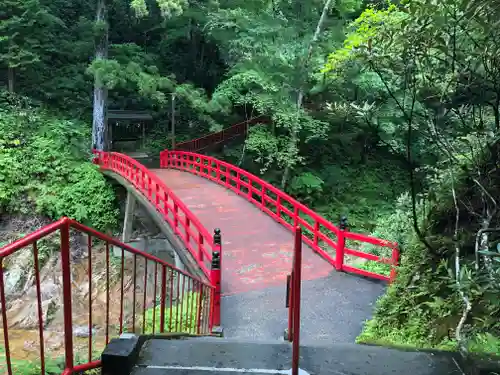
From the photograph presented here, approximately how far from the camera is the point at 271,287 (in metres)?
6.99

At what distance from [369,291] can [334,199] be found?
1041 cm

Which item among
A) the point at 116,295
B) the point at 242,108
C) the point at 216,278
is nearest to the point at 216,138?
the point at 242,108

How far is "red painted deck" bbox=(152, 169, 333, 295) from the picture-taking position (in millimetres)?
7293

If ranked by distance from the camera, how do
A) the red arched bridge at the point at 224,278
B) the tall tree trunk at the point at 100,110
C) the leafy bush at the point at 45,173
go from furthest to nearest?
the tall tree trunk at the point at 100,110
the leafy bush at the point at 45,173
the red arched bridge at the point at 224,278

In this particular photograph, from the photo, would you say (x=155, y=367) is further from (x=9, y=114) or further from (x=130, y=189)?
(x=9, y=114)

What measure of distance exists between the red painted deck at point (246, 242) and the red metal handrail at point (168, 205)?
18.3 inches

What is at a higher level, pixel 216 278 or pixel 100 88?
pixel 100 88

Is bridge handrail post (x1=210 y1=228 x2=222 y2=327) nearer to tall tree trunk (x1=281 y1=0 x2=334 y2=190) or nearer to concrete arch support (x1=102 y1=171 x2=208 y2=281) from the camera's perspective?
concrete arch support (x1=102 y1=171 x2=208 y2=281)

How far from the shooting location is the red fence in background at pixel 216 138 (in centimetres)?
1878

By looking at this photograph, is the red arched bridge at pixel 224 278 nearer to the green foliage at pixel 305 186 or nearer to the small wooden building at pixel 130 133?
the green foliage at pixel 305 186

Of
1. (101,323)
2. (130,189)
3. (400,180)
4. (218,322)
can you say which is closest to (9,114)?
(130,189)

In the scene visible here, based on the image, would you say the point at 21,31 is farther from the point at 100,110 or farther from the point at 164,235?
the point at 164,235

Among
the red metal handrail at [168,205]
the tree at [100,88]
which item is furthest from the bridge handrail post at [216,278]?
the tree at [100,88]

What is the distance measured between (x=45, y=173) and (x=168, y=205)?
22.8 feet
